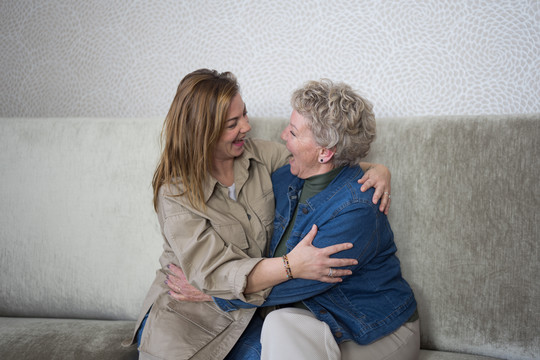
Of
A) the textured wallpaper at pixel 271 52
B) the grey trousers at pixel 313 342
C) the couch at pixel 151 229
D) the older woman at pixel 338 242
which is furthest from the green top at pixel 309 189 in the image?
the textured wallpaper at pixel 271 52

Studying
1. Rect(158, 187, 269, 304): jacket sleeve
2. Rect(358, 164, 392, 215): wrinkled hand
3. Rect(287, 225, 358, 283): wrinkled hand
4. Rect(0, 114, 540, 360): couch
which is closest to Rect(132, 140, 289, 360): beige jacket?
Rect(158, 187, 269, 304): jacket sleeve

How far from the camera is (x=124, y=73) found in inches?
92.0

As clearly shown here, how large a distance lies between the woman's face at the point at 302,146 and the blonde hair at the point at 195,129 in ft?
0.80

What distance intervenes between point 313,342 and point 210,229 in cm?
51

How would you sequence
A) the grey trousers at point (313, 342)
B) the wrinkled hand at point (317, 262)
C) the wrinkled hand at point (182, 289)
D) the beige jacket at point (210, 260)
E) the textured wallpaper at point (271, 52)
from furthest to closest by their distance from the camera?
the textured wallpaper at point (271, 52) < the wrinkled hand at point (182, 289) < the beige jacket at point (210, 260) < the wrinkled hand at point (317, 262) < the grey trousers at point (313, 342)

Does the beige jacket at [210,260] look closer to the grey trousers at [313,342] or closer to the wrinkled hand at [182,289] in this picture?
the wrinkled hand at [182,289]

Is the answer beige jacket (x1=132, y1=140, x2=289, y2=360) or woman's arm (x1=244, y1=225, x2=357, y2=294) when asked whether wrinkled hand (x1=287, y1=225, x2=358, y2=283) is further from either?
beige jacket (x1=132, y1=140, x2=289, y2=360)

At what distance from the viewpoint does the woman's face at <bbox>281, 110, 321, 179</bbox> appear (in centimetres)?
149

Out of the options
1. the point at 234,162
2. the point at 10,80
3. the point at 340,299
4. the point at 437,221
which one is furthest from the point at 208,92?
the point at 10,80

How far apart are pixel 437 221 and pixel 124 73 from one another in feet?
5.66

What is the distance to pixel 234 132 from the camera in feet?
5.23

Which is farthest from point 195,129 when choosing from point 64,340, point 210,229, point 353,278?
point 64,340

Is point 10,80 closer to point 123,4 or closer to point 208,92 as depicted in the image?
point 123,4

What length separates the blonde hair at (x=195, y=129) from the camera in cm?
152
